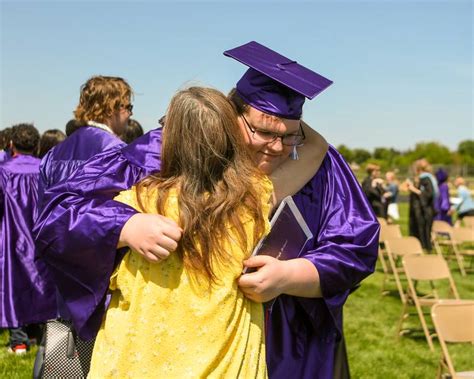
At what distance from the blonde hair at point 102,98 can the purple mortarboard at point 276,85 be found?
4.47 ft

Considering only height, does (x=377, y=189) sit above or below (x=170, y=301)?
below

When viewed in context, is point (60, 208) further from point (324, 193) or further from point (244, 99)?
point (324, 193)

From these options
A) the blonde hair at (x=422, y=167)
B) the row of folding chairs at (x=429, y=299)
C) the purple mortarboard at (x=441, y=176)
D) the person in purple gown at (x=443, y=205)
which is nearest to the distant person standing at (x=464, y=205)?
the person in purple gown at (x=443, y=205)

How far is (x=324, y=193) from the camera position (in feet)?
7.94

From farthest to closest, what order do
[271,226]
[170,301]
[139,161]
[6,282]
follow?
[6,282], [139,161], [271,226], [170,301]

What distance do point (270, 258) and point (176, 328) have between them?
13.3 inches

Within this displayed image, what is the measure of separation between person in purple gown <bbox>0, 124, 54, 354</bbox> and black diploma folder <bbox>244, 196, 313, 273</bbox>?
148 inches

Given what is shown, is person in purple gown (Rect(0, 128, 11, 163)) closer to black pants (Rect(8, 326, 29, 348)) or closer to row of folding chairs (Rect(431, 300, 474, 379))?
black pants (Rect(8, 326, 29, 348))

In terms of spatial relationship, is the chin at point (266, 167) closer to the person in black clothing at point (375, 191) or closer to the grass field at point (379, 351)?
the grass field at point (379, 351)

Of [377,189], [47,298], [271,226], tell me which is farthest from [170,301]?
[377,189]

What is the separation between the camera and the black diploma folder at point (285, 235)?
1931mm

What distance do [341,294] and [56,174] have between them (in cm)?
184

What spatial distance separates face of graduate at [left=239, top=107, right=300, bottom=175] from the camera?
2.11 meters

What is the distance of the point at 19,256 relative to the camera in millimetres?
5578
